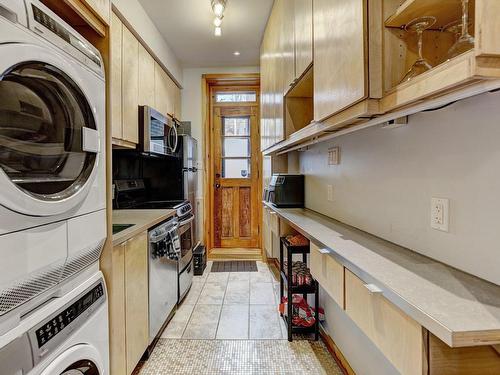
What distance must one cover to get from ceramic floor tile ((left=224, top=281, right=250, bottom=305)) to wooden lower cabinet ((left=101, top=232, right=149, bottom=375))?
1046 millimetres

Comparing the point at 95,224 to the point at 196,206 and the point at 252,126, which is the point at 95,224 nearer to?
the point at 196,206

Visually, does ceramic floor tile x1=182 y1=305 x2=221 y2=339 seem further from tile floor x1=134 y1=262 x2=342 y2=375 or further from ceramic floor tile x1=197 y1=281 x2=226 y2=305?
ceramic floor tile x1=197 y1=281 x2=226 y2=305

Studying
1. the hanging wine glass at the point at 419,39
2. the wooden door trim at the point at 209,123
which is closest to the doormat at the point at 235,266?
the wooden door trim at the point at 209,123

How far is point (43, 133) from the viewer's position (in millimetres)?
916

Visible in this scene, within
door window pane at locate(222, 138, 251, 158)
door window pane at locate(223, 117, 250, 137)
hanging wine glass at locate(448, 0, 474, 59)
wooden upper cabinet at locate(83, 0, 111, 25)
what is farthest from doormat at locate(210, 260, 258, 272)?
hanging wine glass at locate(448, 0, 474, 59)

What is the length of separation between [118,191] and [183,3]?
69.2 inches

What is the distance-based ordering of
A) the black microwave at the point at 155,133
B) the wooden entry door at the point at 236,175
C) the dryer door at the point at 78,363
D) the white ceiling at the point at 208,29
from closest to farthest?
the dryer door at the point at 78,363
the black microwave at the point at 155,133
the white ceiling at the point at 208,29
the wooden entry door at the point at 236,175

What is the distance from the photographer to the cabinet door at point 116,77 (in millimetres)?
2072

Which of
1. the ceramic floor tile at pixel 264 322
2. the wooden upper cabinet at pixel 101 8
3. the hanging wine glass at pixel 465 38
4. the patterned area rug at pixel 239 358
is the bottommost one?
the patterned area rug at pixel 239 358

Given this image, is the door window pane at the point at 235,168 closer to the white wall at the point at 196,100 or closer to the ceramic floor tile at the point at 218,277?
the white wall at the point at 196,100

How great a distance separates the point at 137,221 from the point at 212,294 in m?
1.40

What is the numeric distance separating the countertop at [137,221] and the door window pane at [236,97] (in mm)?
2422

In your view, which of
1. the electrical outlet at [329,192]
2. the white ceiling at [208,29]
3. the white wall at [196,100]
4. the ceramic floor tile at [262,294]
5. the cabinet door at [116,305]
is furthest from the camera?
the white wall at [196,100]

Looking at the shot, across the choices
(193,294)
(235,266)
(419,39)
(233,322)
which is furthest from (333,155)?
(235,266)
